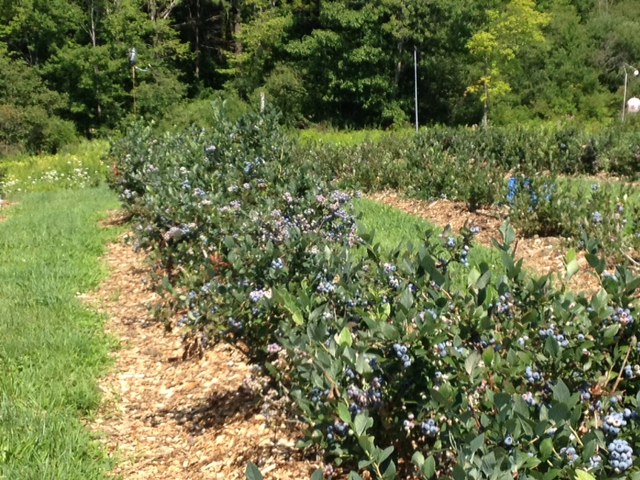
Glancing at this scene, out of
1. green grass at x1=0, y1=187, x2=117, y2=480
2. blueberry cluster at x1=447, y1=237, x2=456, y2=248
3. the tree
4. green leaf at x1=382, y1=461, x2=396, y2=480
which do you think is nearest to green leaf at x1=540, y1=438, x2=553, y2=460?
green leaf at x1=382, y1=461, x2=396, y2=480

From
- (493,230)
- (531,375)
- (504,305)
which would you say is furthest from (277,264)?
(493,230)

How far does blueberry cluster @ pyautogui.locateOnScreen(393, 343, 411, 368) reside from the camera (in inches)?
77.3

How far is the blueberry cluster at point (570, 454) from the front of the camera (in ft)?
5.31

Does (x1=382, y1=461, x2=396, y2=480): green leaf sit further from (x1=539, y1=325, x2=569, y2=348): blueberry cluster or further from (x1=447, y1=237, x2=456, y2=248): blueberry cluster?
(x1=447, y1=237, x2=456, y2=248): blueberry cluster

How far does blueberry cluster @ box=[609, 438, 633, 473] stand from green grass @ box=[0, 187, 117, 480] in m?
2.25

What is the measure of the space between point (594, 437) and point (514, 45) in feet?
91.9

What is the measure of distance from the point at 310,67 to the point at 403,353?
3105 cm

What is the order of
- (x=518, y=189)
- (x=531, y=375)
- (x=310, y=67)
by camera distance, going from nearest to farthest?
(x=531, y=375) → (x=518, y=189) → (x=310, y=67)

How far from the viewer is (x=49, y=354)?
4.18 meters

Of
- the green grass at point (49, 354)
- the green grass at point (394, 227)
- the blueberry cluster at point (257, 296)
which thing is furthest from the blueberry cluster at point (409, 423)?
the green grass at point (394, 227)

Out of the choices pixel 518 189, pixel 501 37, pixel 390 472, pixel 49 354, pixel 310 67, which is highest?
pixel 501 37

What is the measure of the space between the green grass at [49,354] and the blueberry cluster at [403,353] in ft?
5.60

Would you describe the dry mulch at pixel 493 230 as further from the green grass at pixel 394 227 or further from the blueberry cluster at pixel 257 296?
the blueberry cluster at pixel 257 296

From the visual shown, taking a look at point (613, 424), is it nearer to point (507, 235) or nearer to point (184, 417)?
point (507, 235)
